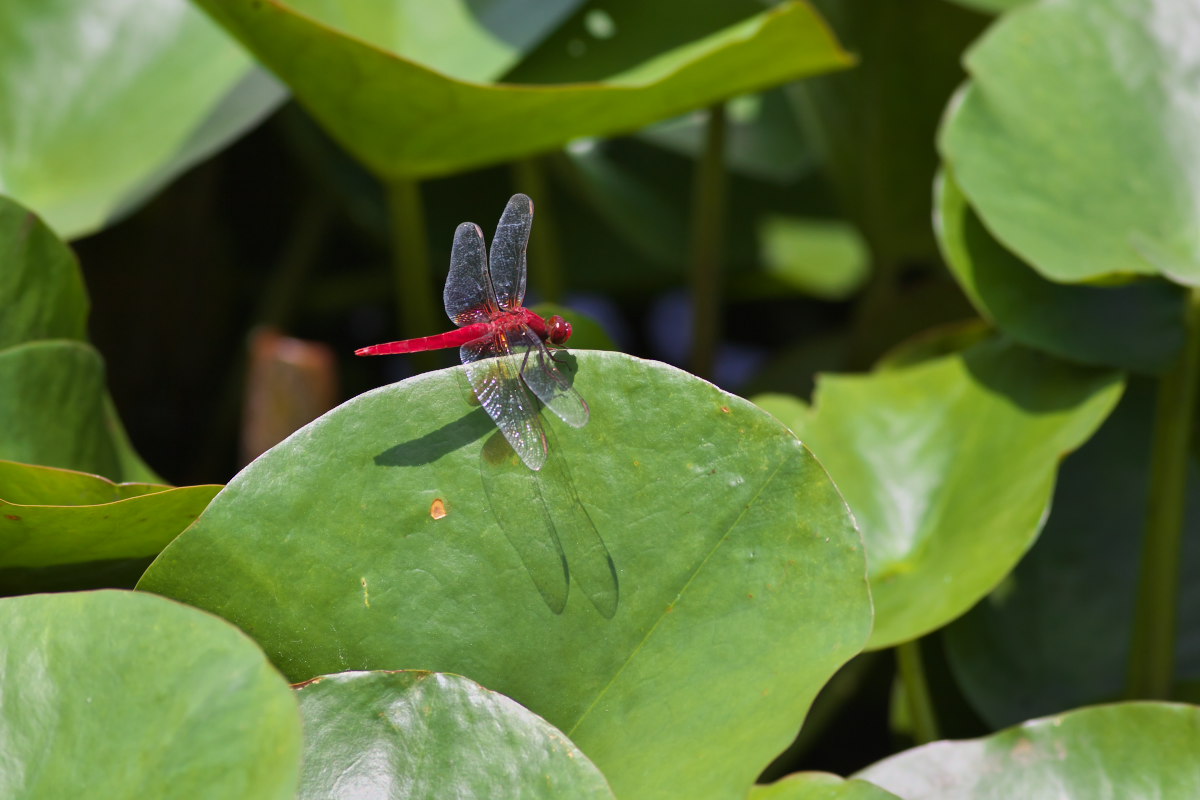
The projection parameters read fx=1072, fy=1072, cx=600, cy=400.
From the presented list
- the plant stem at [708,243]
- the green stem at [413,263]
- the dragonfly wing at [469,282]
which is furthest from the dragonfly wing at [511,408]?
the plant stem at [708,243]

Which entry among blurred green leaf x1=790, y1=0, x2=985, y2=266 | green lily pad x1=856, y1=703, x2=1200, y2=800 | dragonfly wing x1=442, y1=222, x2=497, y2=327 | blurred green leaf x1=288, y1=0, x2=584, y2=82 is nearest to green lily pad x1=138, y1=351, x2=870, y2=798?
green lily pad x1=856, y1=703, x2=1200, y2=800

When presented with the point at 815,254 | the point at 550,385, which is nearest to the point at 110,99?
the point at 550,385

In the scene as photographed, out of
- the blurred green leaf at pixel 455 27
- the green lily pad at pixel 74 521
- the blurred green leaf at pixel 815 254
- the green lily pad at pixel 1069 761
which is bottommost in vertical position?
the blurred green leaf at pixel 815 254

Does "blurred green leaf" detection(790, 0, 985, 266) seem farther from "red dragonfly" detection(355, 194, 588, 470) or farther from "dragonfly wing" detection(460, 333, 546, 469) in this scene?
"dragonfly wing" detection(460, 333, 546, 469)

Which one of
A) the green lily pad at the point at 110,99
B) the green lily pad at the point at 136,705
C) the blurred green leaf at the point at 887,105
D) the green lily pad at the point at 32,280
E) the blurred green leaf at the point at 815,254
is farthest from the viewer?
the blurred green leaf at the point at 815,254

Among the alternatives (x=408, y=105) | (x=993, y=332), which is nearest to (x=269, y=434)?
(x=408, y=105)

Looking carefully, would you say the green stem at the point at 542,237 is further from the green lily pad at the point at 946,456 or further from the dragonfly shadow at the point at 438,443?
the dragonfly shadow at the point at 438,443

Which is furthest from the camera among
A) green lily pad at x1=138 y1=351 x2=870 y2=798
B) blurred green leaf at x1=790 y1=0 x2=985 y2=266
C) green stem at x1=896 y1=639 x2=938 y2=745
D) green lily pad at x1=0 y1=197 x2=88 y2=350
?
blurred green leaf at x1=790 y1=0 x2=985 y2=266
